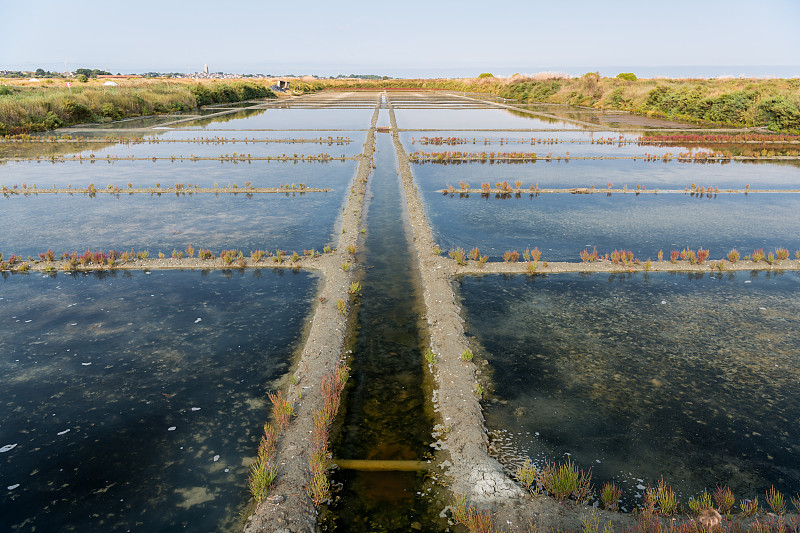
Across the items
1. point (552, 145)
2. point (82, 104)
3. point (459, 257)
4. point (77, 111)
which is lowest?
point (459, 257)

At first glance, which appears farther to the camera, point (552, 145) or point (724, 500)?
point (552, 145)

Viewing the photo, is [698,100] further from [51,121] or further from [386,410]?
[51,121]

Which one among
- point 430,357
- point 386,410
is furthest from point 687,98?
point 386,410

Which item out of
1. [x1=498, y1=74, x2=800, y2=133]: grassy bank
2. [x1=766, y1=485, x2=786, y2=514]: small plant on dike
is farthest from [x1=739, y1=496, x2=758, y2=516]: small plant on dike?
[x1=498, y1=74, x2=800, y2=133]: grassy bank

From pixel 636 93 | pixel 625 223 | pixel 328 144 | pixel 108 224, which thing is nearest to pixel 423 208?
pixel 625 223

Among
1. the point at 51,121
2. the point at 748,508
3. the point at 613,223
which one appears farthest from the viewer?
the point at 51,121

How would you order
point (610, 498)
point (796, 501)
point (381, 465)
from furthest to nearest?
point (381, 465), point (796, 501), point (610, 498)

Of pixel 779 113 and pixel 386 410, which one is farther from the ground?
pixel 779 113

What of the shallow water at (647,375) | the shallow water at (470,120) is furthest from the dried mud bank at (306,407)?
the shallow water at (470,120)
